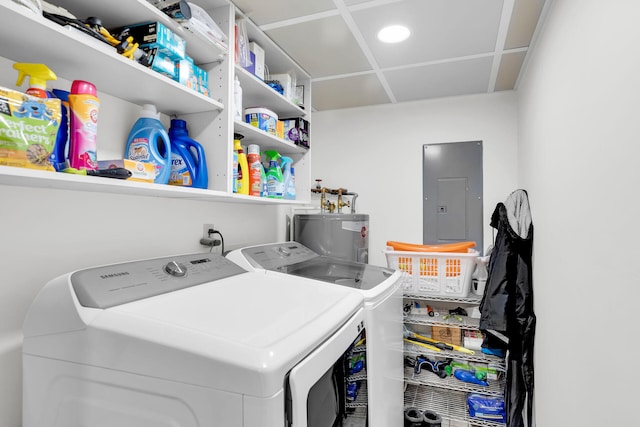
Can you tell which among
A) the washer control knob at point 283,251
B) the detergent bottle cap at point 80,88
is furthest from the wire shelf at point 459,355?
the detergent bottle cap at point 80,88

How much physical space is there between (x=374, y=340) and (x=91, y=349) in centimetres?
91

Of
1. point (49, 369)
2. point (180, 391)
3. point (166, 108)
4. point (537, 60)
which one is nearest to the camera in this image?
point (180, 391)

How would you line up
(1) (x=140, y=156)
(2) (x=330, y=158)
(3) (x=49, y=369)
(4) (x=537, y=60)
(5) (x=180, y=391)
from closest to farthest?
(5) (x=180, y=391) → (3) (x=49, y=369) → (1) (x=140, y=156) → (4) (x=537, y=60) → (2) (x=330, y=158)

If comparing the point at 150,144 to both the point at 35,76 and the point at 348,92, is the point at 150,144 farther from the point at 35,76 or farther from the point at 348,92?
the point at 348,92

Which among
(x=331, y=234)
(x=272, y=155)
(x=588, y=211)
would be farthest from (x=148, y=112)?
(x=588, y=211)

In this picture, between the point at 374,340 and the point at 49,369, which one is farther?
the point at 374,340

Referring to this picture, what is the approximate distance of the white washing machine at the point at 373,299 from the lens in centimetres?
135

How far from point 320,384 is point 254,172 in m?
1.16

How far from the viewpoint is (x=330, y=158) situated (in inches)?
129

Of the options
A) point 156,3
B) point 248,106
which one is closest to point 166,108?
point 156,3

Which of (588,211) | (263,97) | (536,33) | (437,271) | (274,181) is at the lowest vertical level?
(437,271)

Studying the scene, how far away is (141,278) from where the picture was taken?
1.11 metres

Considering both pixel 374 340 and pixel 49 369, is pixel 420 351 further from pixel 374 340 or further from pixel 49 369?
pixel 49 369

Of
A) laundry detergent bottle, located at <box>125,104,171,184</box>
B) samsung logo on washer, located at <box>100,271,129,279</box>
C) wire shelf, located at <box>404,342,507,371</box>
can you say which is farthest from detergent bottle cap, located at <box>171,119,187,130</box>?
wire shelf, located at <box>404,342,507,371</box>
